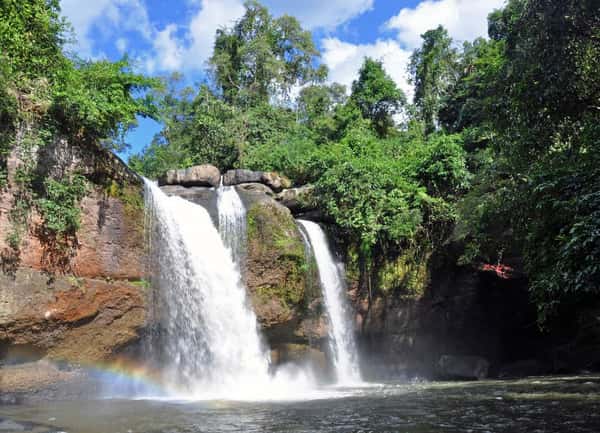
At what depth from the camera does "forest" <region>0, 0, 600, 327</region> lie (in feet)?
29.3

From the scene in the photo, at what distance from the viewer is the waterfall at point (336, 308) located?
1875 centimetres

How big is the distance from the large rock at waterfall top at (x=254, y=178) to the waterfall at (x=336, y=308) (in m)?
2.25

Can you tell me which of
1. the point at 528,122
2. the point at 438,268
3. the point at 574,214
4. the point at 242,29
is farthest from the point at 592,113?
the point at 242,29

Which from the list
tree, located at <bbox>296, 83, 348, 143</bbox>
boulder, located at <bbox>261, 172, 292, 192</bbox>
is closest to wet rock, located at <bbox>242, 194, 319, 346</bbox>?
boulder, located at <bbox>261, 172, 292, 192</bbox>

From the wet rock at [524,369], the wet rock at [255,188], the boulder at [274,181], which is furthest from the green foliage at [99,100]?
the wet rock at [524,369]

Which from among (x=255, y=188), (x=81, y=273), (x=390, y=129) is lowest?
(x=81, y=273)

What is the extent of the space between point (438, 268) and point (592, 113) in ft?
34.3

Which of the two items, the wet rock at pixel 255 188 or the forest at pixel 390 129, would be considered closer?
the forest at pixel 390 129

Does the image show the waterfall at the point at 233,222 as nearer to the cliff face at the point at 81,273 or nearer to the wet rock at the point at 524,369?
the cliff face at the point at 81,273

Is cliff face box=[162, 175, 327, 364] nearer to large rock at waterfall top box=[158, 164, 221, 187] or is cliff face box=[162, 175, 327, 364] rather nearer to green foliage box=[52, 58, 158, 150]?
A: large rock at waterfall top box=[158, 164, 221, 187]

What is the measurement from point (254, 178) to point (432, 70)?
2148cm

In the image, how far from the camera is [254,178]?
20797 mm

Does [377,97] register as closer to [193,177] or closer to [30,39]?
[193,177]

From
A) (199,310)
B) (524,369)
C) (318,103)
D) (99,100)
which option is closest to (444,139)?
(524,369)
